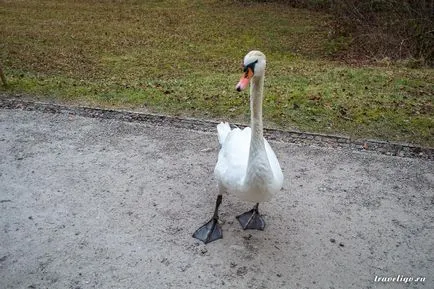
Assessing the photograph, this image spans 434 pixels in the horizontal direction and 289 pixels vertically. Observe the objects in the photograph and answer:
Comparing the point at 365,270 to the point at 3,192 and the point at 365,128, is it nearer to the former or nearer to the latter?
the point at 365,128

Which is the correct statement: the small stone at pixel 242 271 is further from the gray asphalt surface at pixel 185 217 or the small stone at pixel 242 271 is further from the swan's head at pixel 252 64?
the swan's head at pixel 252 64

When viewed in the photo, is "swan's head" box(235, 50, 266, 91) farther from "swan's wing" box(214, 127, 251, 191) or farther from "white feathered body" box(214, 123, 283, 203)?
"swan's wing" box(214, 127, 251, 191)

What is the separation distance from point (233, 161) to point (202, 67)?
316 inches

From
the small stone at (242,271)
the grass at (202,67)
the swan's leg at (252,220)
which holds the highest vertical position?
the grass at (202,67)

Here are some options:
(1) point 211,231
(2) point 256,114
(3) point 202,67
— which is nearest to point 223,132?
(2) point 256,114

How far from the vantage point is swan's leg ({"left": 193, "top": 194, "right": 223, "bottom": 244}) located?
5.01 metres

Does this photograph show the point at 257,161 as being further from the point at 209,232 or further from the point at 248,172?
the point at 209,232

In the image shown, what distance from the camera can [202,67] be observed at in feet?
40.9

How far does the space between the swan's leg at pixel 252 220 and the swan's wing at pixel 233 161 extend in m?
0.69

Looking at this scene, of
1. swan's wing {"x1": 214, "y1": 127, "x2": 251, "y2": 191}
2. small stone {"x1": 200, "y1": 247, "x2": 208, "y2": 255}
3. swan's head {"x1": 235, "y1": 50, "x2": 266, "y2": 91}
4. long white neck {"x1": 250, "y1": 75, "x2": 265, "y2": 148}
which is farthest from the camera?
small stone {"x1": 200, "y1": 247, "x2": 208, "y2": 255}

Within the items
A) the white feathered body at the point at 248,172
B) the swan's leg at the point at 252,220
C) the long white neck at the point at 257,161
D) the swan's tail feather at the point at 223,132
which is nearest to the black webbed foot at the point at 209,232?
the swan's leg at the point at 252,220

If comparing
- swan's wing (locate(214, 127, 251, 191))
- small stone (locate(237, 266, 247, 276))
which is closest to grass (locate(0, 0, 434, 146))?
swan's wing (locate(214, 127, 251, 191))

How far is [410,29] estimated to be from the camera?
1294 centimetres

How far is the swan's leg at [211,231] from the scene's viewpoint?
5.01 metres
